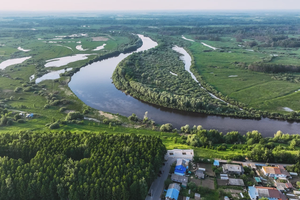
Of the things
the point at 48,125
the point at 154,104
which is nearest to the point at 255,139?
the point at 154,104

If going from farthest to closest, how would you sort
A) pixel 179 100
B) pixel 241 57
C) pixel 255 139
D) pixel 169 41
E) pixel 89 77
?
1. pixel 169 41
2. pixel 241 57
3. pixel 89 77
4. pixel 179 100
5. pixel 255 139

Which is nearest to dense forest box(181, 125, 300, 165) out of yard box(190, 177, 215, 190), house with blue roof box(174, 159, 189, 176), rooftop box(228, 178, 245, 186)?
rooftop box(228, 178, 245, 186)

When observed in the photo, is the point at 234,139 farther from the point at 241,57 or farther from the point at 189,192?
the point at 241,57

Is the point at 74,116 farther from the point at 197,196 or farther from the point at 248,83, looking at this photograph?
the point at 248,83

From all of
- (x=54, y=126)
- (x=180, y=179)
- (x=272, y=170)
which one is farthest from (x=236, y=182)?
(x=54, y=126)

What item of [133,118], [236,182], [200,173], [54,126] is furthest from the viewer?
[133,118]

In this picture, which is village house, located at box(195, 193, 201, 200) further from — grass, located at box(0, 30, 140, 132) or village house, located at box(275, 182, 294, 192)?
grass, located at box(0, 30, 140, 132)

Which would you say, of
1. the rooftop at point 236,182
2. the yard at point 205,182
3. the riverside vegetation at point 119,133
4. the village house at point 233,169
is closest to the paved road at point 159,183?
the riverside vegetation at point 119,133
